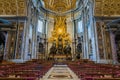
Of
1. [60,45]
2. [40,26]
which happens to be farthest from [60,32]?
[40,26]

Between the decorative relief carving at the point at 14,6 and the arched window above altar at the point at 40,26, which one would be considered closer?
the decorative relief carving at the point at 14,6

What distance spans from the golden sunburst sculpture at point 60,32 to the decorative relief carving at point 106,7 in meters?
9.14

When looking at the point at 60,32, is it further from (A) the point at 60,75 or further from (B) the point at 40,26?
(A) the point at 60,75

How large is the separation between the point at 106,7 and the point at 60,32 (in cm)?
1014

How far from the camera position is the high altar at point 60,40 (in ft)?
70.8

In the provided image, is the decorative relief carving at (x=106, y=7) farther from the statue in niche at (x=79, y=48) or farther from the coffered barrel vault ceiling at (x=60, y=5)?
the coffered barrel vault ceiling at (x=60, y=5)

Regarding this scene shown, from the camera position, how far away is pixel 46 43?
2348cm

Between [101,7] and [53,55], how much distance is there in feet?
31.7

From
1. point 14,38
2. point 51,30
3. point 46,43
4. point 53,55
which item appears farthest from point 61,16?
point 14,38

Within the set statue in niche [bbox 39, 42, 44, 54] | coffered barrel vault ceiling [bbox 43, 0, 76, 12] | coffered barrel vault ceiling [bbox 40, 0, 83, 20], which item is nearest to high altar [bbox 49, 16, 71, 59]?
coffered barrel vault ceiling [bbox 40, 0, 83, 20]

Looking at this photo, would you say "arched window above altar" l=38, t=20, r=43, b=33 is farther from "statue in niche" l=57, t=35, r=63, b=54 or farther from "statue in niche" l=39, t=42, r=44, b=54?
"statue in niche" l=57, t=35, r=63, b=54

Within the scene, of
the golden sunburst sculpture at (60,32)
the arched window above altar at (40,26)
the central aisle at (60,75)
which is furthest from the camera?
the golden sunburst sculpture at (60,32)

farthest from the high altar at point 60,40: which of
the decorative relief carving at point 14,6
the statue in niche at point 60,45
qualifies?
the decorative relief carving at point 14,6

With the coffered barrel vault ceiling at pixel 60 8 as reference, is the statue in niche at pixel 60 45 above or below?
below
